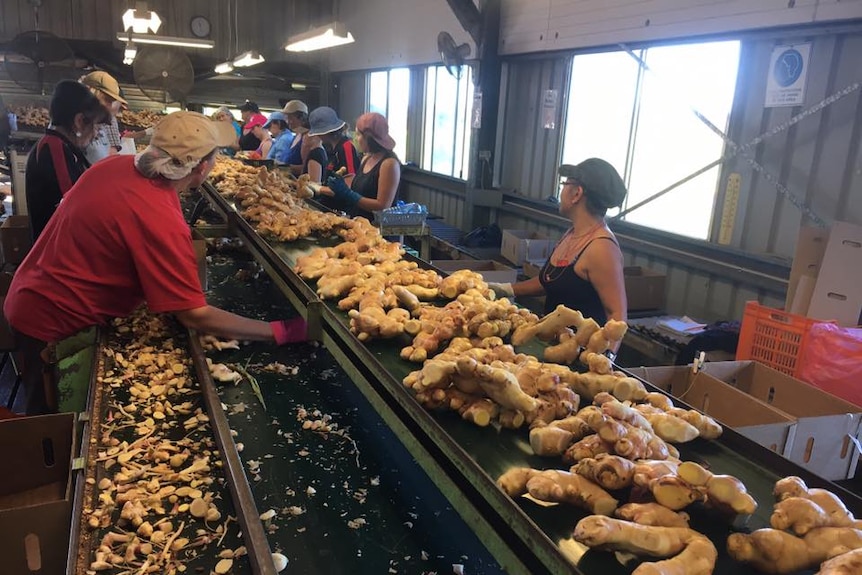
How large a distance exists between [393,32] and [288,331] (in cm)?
980

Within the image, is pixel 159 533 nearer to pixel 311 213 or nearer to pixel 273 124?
pixel 311 213

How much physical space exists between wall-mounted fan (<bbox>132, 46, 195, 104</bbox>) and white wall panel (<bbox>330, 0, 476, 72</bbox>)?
3.41 metres

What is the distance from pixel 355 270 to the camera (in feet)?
7.29

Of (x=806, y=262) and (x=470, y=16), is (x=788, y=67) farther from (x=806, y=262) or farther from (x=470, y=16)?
(x=470, y=16)

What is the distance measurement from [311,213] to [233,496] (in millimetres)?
2074

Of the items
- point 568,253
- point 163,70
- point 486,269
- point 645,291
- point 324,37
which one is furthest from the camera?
point 163,70

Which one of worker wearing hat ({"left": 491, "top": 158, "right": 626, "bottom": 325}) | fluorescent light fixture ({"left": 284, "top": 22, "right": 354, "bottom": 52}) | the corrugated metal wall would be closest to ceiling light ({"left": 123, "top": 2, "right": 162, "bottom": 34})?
fluorescent light fixture ({"left": 284, "top": 22, "right": 354, "bottom": 52})

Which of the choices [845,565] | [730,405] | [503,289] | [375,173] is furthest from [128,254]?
[375,173]

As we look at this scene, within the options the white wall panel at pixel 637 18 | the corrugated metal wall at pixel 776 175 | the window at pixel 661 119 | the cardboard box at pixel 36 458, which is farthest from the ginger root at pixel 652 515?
the window at pixel 661 119

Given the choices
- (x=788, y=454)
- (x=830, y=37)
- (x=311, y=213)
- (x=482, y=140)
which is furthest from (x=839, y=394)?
(x=482, y=140)

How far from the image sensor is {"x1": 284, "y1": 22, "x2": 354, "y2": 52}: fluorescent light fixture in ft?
20.0

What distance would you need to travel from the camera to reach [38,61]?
431 inches

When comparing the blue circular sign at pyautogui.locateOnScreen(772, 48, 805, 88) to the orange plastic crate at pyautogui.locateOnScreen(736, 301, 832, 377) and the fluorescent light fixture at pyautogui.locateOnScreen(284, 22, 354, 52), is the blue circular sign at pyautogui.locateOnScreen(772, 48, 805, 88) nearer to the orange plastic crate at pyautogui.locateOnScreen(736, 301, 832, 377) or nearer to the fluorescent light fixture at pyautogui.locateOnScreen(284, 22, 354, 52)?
the orange plastic crate at pyautogui.locateOnScreen(736, 301, 832, 377)

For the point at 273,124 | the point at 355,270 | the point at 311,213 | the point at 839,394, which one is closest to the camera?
the point at 355,270
